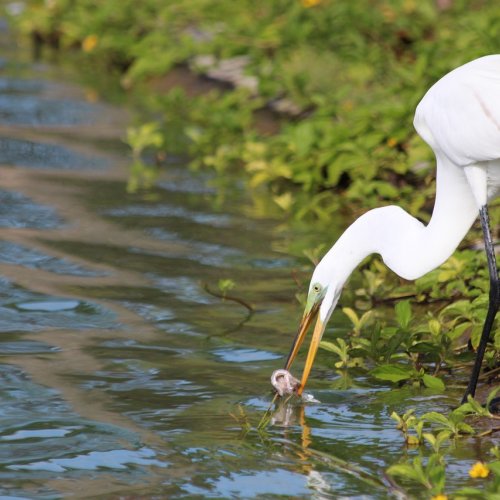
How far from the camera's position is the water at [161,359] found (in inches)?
165

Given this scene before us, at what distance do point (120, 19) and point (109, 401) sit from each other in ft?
27.6

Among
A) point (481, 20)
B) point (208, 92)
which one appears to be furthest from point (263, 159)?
point (208, 92)

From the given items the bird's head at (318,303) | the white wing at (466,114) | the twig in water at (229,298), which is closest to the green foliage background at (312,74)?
the twig in water at (229,298)

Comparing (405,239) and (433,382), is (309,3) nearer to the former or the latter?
(405,239)

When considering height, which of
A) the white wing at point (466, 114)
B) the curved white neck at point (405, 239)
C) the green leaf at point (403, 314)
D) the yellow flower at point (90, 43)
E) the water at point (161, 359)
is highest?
the yellow flower at point (90, 43)

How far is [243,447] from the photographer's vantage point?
4.39 metres

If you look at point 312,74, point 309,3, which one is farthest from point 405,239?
point 309,3

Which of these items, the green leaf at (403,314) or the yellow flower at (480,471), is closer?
the yellow flower at (480,471)

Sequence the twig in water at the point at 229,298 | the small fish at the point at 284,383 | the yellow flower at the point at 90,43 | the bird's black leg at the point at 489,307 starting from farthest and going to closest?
1. the yellow flower at the point at 90,43
2. the twig in water at the point at 229,298
3. the small fish at the point at 284,383
4. the bird's black leg at the point at 489,307

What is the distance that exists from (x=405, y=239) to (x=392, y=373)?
1.76ft

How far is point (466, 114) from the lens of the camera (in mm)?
5023

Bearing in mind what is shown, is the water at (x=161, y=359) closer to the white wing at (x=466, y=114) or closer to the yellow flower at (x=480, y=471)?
the yellow flower at (x=480, y=471)

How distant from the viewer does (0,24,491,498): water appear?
13.7 ft

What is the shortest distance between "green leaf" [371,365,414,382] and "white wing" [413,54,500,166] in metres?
0.86
